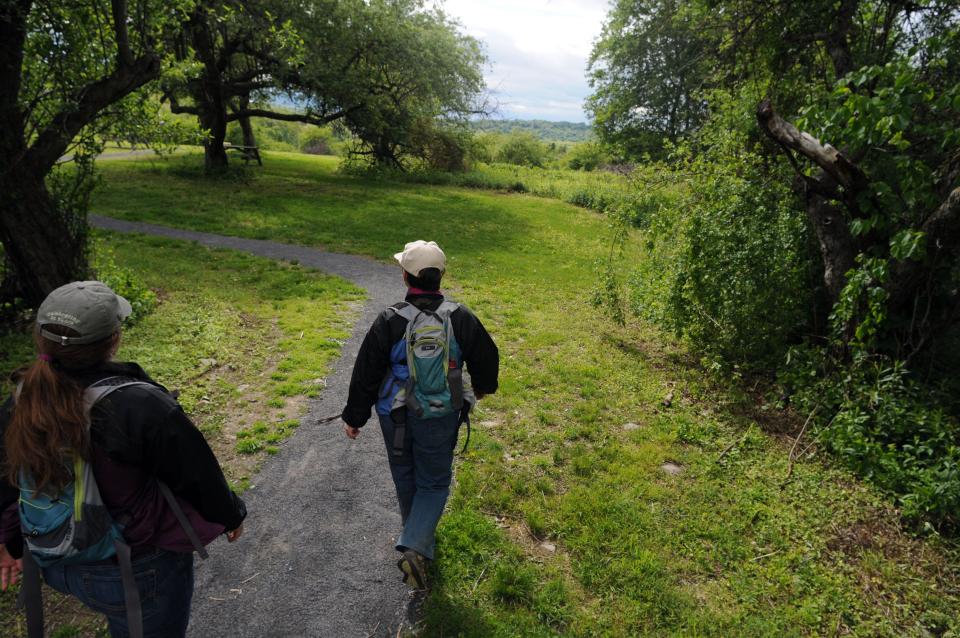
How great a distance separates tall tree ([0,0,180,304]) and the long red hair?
256 inches

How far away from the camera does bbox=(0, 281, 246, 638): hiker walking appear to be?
77.9 inches

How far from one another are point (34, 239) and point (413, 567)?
283 inches

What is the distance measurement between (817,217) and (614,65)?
27583mm

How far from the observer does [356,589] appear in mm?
3680

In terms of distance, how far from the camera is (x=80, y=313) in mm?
2049

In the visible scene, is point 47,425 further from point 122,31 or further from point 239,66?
point 239,66

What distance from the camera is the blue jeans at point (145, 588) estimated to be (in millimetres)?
2182

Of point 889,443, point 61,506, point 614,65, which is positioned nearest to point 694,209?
point 889,443

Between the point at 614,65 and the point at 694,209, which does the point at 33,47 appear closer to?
the point at 694,209

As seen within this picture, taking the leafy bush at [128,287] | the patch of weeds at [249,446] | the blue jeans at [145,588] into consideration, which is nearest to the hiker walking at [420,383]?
the blue jeans at [145,588]

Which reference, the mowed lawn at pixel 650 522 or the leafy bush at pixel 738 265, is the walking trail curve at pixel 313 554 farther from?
the leafy bush at pixel 738 265

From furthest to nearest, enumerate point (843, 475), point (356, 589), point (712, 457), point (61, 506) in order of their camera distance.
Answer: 1. point (712, 457)
2. point (843, 475)
3. point (356, 589)
4. point (61, 506)

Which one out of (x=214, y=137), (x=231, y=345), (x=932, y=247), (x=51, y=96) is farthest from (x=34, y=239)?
(x=214, y=137)

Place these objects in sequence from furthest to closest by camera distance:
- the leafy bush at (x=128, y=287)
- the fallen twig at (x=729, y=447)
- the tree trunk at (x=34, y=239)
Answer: the leafy bush at (x=128, y=287)
the tree trunk at (x=34, y=239)
the fallen twig at (x=729, y=447)
